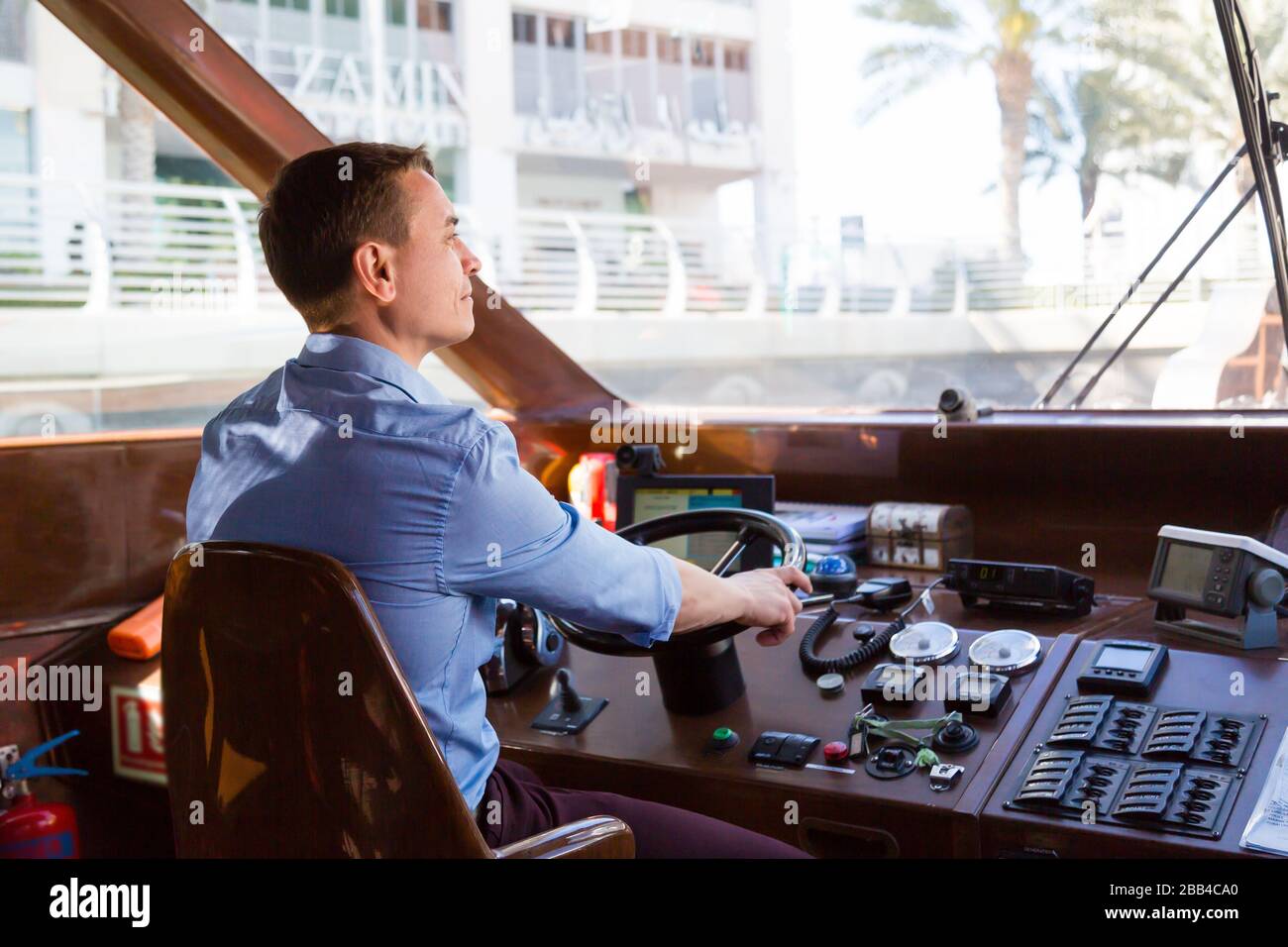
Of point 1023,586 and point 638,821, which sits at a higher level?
point 1023,586

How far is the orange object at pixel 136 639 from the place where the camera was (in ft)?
8.24

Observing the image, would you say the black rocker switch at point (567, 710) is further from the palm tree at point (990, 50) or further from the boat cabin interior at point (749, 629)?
the palm tree at point (990, 50)

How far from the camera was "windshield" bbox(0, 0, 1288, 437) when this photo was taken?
2758 mm

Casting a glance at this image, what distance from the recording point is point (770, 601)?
1.56m

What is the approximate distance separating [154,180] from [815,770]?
3852 millimetres

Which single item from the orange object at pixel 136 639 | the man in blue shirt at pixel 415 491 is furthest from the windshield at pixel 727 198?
the orange object at pixel 136 639

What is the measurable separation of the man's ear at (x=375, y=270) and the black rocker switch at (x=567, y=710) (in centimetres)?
76

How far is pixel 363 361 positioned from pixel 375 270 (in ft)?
0.40

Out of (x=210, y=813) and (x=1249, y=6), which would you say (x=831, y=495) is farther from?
(x=210, y=813)

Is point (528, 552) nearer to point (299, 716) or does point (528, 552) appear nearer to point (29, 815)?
point (299, 716)

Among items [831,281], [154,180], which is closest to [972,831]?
[154,180]

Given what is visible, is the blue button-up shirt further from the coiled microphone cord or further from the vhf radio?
the vhf radio


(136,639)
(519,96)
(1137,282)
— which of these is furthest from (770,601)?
(519,96)

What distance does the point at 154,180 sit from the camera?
14.7 ft
